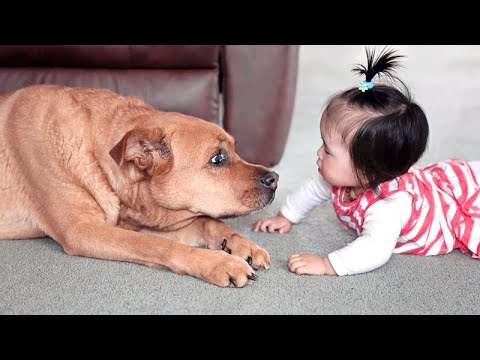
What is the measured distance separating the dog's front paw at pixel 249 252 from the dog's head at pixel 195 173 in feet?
0.36

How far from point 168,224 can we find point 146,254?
9.6 inches

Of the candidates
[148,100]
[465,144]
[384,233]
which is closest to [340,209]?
[384,233]

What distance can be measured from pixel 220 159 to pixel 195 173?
4.6 inches

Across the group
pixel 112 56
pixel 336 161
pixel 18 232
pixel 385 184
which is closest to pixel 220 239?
pixel 336 161

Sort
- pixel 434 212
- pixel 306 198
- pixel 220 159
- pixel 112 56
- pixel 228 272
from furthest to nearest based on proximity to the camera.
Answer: pixel 112 56, pixel 306 198, pixel 434 212, pixel 220 159, pixel 228 272

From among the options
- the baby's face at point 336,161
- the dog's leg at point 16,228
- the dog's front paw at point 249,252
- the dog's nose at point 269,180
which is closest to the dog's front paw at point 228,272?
the dog's front paw at point 249,252

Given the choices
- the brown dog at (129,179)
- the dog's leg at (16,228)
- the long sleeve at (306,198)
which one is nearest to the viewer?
the brown dog at (129,179)

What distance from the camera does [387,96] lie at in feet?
7.11

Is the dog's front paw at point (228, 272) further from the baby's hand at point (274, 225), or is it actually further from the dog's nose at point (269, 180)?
the baby's hand at point (274, 225)

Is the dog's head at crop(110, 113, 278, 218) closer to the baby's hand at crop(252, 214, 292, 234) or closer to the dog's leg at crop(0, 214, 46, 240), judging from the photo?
the baby's hand at crop(252, 214, 292, 234)

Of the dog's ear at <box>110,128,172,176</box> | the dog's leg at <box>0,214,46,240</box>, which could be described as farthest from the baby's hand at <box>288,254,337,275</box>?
the dog's leg at <box>0,214,46,240</box>

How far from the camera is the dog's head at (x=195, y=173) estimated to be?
2.11 m

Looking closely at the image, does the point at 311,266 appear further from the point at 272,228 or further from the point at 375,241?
the point at 272,228

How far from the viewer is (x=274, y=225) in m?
2.56
